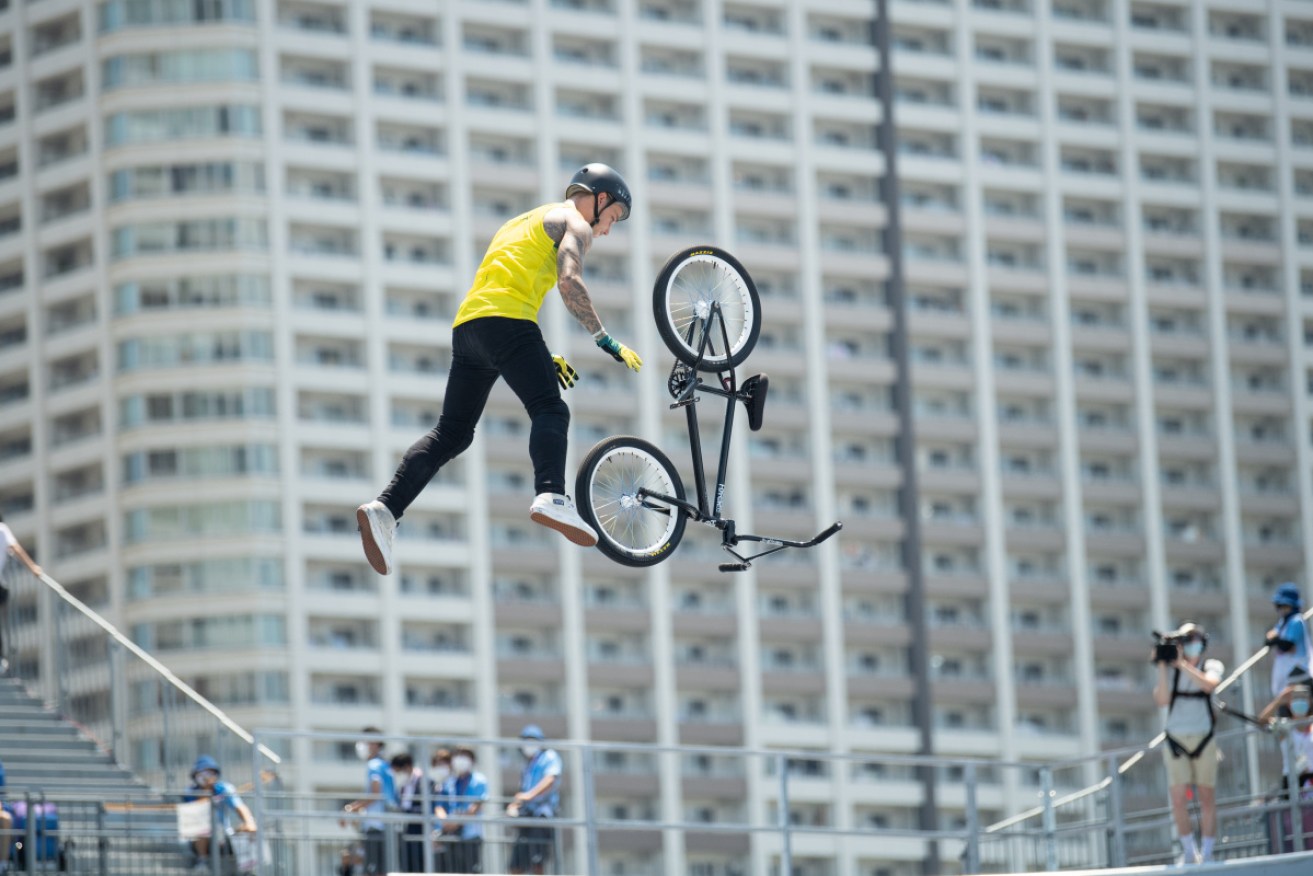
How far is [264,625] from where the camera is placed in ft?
257

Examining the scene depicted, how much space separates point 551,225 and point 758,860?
68.4m

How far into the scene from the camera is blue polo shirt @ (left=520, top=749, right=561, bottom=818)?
21.6 m

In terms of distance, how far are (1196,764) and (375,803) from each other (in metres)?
7.71

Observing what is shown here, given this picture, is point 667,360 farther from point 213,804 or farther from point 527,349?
point 527,349

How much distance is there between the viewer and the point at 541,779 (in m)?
21.6

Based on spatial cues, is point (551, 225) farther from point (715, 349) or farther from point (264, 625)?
point (264, 625)

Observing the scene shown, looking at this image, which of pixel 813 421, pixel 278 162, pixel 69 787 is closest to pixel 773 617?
pixel 813 421

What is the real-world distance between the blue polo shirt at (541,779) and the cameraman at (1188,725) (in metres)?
5.26

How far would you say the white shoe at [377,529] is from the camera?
51.1 ft

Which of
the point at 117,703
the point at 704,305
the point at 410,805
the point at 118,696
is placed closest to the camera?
the point at 704,305

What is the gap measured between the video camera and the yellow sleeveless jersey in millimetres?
6449

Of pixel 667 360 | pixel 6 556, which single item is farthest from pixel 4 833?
pixel 667 360

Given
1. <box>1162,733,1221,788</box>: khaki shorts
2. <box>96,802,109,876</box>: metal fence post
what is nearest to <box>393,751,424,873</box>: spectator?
<box>96,802,109,876</box>: metal fence post

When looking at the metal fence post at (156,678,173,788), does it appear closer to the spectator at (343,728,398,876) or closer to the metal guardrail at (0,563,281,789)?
the metal guardrail at (0,563,281,789)
